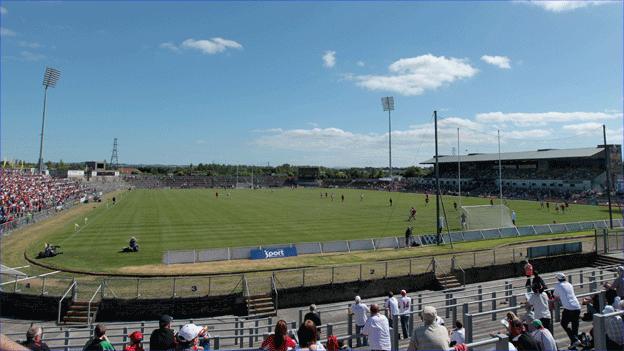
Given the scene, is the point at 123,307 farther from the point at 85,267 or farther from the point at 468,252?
the point at 468,252

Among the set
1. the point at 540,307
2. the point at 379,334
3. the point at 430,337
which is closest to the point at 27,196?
the point at 379,334

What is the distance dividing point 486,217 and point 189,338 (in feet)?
125

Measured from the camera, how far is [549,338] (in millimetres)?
6621

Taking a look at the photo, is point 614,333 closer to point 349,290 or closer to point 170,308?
point 349,290

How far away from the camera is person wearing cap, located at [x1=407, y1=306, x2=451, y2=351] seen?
575 centimetres

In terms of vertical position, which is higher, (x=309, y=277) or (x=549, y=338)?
(x=549, y=338)

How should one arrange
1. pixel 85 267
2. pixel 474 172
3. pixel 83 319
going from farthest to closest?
pixel 474 172 < pixel 85 267 < pixel 83 319

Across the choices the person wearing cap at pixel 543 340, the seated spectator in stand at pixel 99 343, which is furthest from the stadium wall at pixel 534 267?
the seated spectator in stand at pixel 99 343

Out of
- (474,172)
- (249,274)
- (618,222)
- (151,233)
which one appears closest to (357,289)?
(249,274)

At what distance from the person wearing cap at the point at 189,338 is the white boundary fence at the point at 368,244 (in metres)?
19.5

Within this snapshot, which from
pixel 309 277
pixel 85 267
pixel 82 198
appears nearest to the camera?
pixel 309 277

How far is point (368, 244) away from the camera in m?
31.5

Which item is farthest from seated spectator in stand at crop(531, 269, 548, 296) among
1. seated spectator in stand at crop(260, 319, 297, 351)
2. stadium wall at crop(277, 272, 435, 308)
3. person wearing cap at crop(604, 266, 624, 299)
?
stadium wall at crop(277, 272, 435, 308)

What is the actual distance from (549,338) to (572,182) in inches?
3609
